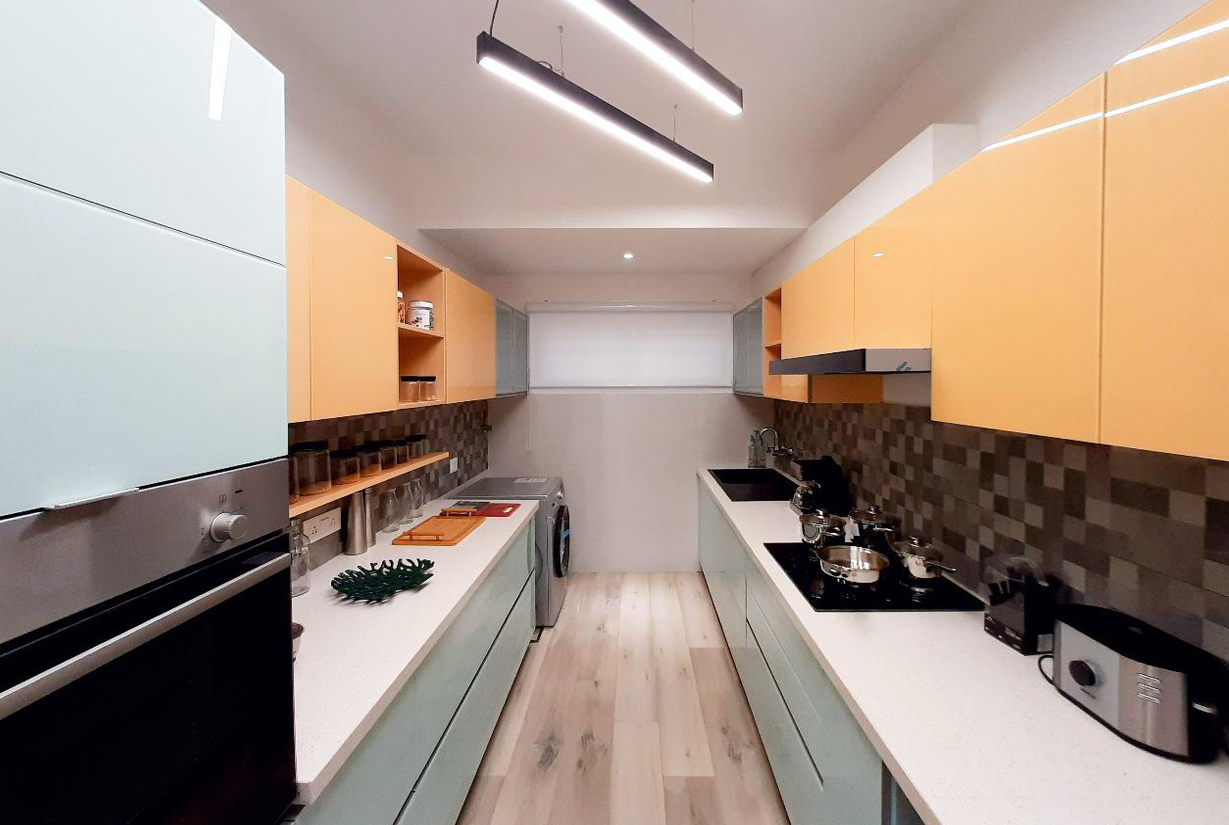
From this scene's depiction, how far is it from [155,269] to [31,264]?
118 millimetres

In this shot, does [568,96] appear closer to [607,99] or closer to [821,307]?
[607,99]

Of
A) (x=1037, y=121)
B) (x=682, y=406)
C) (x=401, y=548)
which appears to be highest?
(x=1037, y=121)

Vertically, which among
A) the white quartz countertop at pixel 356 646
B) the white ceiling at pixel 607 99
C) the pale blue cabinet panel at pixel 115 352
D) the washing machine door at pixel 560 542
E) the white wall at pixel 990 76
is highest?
the white ceiling at pixel 607 99

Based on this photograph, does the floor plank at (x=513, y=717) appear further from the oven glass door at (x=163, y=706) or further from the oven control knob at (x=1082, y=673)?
the oven control knob at (x=1082, y=673)

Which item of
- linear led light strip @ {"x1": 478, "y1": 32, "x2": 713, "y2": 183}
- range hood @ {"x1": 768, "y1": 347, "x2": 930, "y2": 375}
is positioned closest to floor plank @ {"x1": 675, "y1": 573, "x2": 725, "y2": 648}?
range hood @ {"x1": 768, "y1": 347, "x2": 930, "y2": 375}

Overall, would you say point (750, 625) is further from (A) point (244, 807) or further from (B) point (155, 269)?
(B) point (155, 269)

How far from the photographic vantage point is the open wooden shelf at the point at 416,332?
1.82m

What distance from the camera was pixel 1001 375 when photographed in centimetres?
99

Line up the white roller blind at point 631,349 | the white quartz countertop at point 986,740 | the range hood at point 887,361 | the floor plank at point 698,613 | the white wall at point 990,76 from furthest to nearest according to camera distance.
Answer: the white roller blind at point 631,349, the floor plank at point 698,613, the range hood at point 887,361, the white wall at point 990,76, the white quartz countertop at point 986,740

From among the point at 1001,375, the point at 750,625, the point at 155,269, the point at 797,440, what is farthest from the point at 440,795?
the point at 797,440

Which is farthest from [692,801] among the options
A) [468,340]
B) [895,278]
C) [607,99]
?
[607,99]

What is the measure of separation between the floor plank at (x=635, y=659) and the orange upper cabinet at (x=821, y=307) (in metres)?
1.93

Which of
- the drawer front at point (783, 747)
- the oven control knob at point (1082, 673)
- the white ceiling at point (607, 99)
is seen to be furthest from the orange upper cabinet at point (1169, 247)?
the white ceiling at point (607, 99)

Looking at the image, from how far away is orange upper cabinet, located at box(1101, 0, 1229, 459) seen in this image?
628 mm
